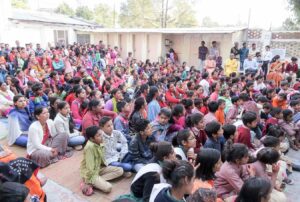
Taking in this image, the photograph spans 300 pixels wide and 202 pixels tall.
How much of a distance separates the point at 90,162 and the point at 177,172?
1.44 metres

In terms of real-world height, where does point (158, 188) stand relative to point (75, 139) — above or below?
above

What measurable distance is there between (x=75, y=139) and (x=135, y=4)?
30.7 meters

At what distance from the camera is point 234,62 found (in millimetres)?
10016

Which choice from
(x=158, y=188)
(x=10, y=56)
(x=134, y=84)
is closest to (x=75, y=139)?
(x=158, y=188)

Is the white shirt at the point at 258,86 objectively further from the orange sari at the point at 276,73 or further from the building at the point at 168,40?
the building at the point at 168,40

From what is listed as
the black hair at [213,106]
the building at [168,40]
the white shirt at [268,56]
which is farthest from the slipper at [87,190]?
the building at [168,40]

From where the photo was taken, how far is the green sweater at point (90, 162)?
3.19 m

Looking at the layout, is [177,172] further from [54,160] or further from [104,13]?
[104,13]

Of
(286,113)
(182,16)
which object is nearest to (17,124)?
(286,113)

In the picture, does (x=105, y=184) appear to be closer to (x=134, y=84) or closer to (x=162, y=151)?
(x=162, y=151)

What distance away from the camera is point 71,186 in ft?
11.0

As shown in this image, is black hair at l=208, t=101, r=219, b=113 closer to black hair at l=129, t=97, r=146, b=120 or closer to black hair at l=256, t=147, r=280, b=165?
black hair at l=129, t=97, r=146, b=120

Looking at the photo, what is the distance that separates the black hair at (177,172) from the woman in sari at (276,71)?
299 inches

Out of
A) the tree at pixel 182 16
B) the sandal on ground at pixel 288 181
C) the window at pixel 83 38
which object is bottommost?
the sandal on ground at pixel 288 181
